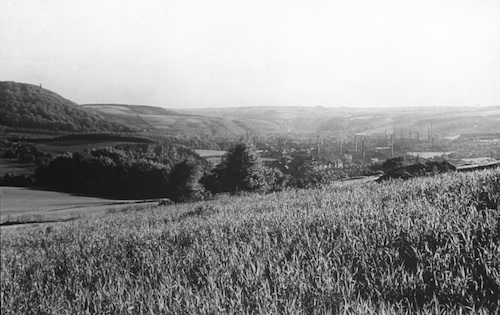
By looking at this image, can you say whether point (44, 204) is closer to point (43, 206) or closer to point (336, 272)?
point (43, 206)

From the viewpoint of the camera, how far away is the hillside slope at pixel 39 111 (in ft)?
89.0

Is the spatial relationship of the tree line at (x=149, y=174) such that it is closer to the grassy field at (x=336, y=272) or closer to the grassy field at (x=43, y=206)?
the grassy field at (x=43, y=206)

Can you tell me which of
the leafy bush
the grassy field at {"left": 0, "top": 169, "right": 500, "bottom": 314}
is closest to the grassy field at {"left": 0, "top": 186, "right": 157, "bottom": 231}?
the leafy bush

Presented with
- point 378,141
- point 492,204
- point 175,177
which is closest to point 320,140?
point 378,141

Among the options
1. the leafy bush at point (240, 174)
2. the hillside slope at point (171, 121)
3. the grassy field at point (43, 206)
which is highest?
the hillside slope at point (171, 121)

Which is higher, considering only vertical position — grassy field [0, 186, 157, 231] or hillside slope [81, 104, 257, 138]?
hillside slope [81, 104, 257, 138]

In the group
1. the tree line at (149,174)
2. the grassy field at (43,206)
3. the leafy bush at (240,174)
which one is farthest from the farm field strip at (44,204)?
the leafy bush at (240,174)

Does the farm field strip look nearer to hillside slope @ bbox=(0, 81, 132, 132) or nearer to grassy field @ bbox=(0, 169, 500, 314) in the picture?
hillside slope @ bbox=(0, 81, 132, 132)

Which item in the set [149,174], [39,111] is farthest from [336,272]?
[39,111]

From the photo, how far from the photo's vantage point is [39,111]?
93.8 ft

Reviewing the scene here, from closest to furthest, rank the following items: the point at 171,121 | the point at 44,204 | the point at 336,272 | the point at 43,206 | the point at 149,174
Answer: the point at 336,272 < the point at 43,206 < the point at 44,204 < the point at 149,174 < the point at 171,121

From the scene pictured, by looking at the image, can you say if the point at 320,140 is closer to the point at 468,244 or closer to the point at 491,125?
the point at 491,125

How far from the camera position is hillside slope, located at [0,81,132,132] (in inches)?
1069

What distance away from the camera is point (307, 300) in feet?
8.60
